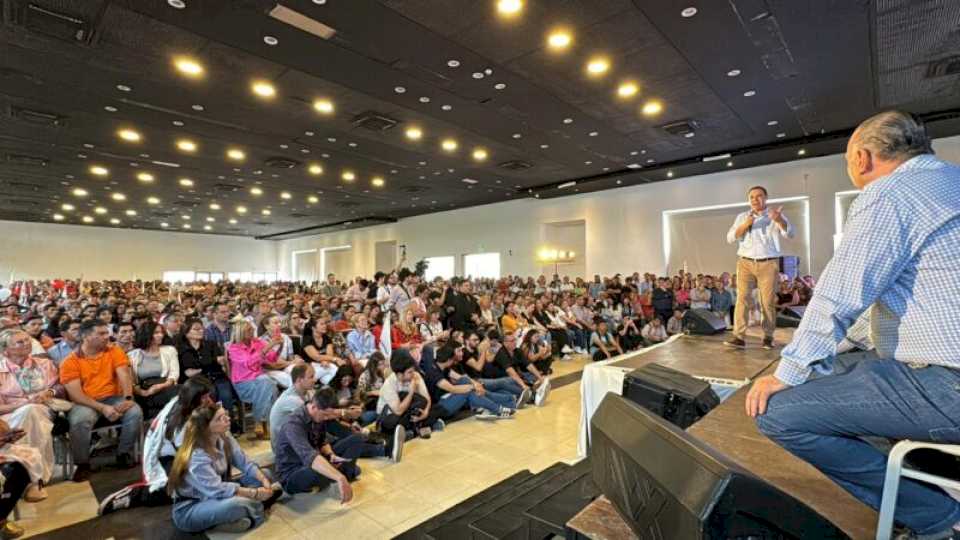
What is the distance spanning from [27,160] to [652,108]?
42.4ft

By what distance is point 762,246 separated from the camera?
3631 mm

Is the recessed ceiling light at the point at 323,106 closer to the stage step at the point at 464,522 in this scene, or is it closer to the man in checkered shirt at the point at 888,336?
the stage step at the point at 464,522

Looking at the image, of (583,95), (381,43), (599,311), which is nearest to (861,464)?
(381,43)

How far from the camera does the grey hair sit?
3.88ft

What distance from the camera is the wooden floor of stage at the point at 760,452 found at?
4.43 ft

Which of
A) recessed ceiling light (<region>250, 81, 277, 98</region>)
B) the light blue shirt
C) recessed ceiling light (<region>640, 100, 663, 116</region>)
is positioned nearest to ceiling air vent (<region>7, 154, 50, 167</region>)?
recessed ceiling light (<region>250, 81, 277, 98</region>)

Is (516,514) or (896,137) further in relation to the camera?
(516,514)

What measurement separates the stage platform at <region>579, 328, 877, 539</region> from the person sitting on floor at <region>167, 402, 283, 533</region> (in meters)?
2.67

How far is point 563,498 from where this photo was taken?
2.32m

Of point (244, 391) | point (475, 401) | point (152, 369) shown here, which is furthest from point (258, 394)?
point (475, 401)

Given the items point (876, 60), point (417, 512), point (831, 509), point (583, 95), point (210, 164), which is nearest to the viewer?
point (831, 509)

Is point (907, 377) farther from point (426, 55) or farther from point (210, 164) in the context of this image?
point (210, 164)

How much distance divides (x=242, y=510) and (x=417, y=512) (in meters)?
1.13

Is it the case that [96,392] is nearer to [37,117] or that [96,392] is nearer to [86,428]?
[86,428]
